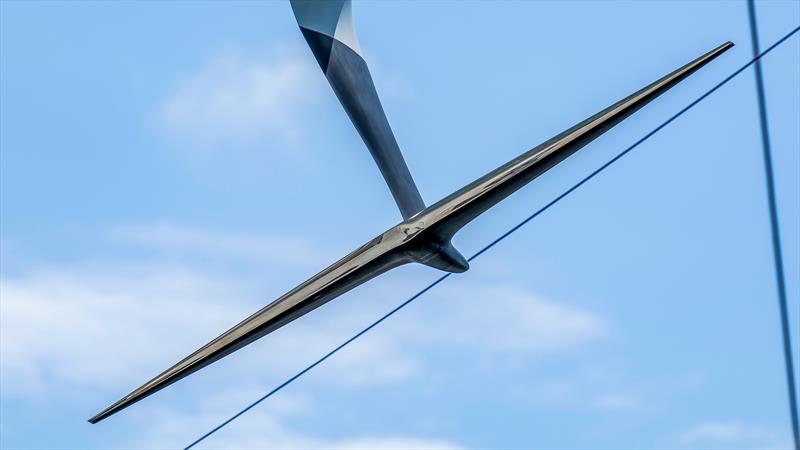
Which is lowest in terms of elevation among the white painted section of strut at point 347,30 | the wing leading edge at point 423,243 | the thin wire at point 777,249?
the thin wire at point 777,249

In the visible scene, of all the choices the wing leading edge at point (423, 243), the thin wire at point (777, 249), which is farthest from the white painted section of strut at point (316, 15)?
the thin wire at point (777, 249)

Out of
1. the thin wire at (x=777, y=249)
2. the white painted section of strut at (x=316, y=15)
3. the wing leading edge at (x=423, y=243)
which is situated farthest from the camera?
the white painted section of strut at (x=316, y=15)

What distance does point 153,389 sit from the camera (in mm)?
17328

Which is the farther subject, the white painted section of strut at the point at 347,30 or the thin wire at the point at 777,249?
the white painted section of strut at the point at 347,30

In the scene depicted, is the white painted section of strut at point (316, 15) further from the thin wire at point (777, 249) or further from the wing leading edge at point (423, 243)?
the thin wire at point (777, 249)

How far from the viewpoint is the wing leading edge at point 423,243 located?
1498 centimetres

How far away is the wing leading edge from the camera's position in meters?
15.0

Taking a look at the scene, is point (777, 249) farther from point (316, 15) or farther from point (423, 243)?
point (316, 15)

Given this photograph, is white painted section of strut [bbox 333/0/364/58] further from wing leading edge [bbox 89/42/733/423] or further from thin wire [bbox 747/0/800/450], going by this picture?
thin wire [bbox 747/0/800/450]

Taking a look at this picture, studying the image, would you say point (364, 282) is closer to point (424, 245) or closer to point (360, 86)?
point (424, 245)

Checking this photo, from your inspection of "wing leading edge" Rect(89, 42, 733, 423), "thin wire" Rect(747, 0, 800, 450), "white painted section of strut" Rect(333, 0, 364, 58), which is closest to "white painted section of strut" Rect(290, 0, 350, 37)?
"white painted section of strut" Rect(333, 0, 364, 58)

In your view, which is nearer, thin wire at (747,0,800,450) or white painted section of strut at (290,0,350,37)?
thin wire at (747,0,800,450)

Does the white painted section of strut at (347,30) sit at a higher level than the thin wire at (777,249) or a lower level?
higher

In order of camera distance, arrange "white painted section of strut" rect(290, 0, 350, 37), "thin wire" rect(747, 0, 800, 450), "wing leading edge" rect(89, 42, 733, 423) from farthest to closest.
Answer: "white painted section of strut" rect(290, 0, 350, 37) < "wing leading edge" rect(89, 42, 733, 423) < "thin wire" rect(747, 0, 800, 450)
